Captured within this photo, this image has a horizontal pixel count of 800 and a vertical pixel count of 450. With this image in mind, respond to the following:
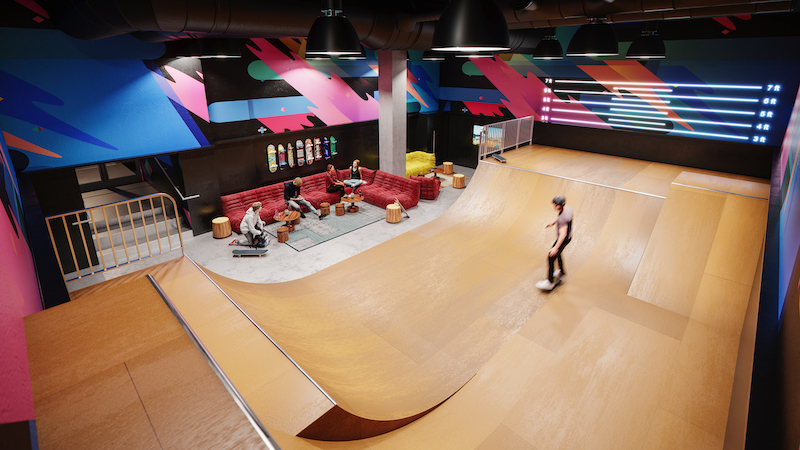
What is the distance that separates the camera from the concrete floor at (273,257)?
7.14 m

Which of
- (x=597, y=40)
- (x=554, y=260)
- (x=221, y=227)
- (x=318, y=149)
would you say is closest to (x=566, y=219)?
(x=554, y=260)

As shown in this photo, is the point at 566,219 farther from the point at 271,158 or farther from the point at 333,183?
the point at 271,158

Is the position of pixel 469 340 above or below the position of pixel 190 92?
below

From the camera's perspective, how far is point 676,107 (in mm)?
9203

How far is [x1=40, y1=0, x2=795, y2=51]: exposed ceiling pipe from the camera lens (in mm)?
4449

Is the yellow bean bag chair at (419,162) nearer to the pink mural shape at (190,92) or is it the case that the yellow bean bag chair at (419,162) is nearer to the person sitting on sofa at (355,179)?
the person sitting on sofa at (355,179)

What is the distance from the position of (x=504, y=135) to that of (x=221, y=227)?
7.78m

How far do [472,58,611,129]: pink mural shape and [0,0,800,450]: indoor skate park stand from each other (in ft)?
0.23

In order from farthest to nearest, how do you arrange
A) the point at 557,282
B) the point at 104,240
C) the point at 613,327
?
the point at 104,240 → the point at 557,282 → the point at 613,327

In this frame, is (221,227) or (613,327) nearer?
(613,327)

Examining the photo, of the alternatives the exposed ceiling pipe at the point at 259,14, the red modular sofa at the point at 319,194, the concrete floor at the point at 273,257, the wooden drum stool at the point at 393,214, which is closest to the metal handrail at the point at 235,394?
the exposed ceiling pipe at the point at 259,14

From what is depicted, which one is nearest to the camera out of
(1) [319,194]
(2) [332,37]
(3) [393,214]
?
(2) [332,37]

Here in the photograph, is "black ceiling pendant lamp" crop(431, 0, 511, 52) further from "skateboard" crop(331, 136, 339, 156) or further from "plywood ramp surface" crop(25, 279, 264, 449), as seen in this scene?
"skateboard" crop(331, 136, 339, 156)

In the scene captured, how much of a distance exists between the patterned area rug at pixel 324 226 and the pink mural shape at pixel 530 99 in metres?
5.97
